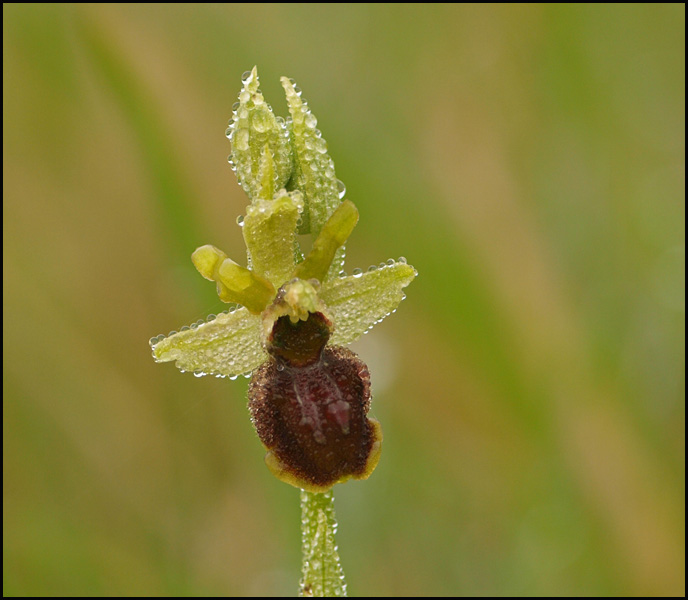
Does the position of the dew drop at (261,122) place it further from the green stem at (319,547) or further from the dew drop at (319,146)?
the green stem at (319,547)

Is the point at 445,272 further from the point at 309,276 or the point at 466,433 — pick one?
the point at 309,276

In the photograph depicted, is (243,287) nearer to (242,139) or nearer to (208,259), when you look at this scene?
(208,259)

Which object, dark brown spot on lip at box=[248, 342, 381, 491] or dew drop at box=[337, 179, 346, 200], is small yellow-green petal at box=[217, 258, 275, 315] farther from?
dew drop at box=[337, 179, 346, 200]

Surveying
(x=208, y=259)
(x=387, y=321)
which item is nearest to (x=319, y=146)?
(x=208, y=259)

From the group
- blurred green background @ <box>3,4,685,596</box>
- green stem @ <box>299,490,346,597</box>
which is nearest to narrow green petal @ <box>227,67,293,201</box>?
green stem @ <box>299,490,346,597</box>

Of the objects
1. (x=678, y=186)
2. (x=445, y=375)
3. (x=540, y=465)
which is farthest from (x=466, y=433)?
(x=678, y=186)

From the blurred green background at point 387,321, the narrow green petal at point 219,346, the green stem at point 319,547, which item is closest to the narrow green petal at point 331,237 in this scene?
the narrow green petal at point 219,346
